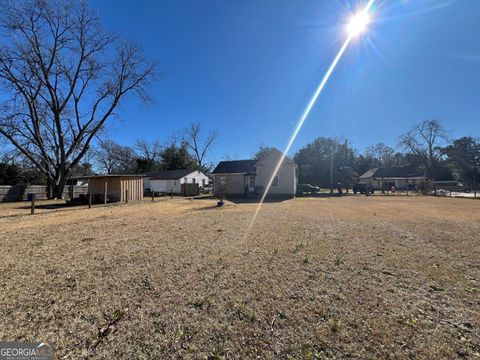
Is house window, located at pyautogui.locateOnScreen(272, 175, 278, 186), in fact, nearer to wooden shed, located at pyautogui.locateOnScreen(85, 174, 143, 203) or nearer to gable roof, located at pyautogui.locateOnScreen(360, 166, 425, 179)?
wooden shed, located at pyautogui.locateOnScreen(85, 174, 143, 203)

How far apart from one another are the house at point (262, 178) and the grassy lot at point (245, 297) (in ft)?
59.6

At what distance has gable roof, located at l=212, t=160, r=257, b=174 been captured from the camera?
90.3ft

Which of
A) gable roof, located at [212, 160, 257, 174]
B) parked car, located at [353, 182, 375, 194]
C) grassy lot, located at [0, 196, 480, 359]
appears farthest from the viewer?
parked car, located at [353, 182, 375, 194]

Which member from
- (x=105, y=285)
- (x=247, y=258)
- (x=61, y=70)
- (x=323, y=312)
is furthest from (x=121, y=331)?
(x=61, y=70)

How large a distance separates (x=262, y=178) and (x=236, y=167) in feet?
14.6

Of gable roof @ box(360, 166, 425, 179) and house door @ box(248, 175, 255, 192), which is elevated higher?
gable roof @ box(360, 166, 425, 179)

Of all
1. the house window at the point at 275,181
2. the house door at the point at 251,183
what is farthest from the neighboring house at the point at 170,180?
the house window at the point at 275,181

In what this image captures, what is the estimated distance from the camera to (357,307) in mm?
3033

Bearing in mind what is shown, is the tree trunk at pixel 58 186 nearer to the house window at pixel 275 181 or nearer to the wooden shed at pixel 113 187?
the wooden shed at pixel 113 187

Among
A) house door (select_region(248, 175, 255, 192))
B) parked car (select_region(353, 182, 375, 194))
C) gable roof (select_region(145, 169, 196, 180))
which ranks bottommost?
parked car (select_region(353, 182, 375, 194))

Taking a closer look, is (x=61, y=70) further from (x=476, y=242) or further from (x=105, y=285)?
(x=476, y=242)

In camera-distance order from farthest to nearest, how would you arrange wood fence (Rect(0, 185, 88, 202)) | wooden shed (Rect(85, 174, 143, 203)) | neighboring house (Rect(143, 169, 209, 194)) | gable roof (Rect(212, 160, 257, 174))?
neighboring house (Rect(143, 169, 209, 194)) → gable roof (Rect(212, 160, 257, 174)) → wood fence (Rect(0, 185, 88, 202)) → wooden shed (Rect(85, 174, 143, 203))

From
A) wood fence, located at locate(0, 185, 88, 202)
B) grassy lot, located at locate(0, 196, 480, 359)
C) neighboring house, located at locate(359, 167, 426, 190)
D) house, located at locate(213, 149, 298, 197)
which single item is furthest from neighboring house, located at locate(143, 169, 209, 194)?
neighboring house, located at locate(359, 167, 426, 190)

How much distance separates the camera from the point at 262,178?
25.5m
